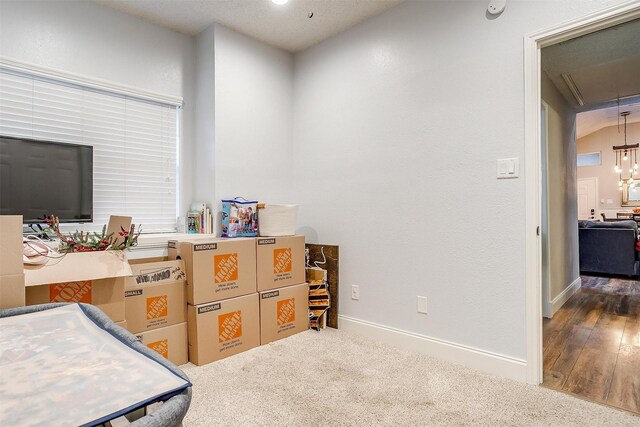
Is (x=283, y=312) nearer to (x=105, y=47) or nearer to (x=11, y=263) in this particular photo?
(x=11, y=263)

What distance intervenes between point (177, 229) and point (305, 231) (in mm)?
1146

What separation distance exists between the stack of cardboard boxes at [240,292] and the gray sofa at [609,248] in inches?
188

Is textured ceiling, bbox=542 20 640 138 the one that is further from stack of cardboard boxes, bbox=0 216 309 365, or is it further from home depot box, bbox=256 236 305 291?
stack of cardboard boxes, bbox=0 216 309 365

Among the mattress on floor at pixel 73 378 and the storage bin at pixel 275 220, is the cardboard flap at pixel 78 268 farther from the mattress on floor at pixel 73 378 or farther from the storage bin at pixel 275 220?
the storage bin at pixel 275 220

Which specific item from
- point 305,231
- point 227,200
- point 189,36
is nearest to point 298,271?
point 305,231

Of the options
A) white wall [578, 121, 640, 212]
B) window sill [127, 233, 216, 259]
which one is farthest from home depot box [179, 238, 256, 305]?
white wall [578, 121, 640, 212]

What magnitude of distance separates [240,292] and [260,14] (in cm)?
217

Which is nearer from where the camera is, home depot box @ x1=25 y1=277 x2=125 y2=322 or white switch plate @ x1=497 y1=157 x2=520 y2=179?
home depot box @ x1=25 y1=277 x2=125 y2=322

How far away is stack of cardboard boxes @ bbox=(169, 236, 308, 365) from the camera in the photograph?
2301 millimetres

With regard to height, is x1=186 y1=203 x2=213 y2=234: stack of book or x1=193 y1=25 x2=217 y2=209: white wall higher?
x1=193 y1=25 x2=217 y2=209: white wall

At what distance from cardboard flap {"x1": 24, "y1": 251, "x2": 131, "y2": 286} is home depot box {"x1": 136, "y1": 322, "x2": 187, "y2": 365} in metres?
0.78

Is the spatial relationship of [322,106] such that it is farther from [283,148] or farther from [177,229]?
[177,229]

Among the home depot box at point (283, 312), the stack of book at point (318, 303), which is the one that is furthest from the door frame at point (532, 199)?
the home depot box at point (283, 312)

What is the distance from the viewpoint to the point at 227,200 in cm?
280
